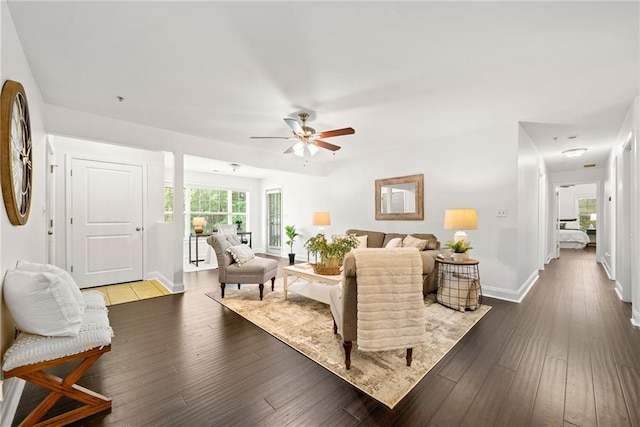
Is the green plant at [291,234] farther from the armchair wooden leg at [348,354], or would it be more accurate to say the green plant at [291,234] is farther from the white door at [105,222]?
the armchair wooden leg at [348,354]

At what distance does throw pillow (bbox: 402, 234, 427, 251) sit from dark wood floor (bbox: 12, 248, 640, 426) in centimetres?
124

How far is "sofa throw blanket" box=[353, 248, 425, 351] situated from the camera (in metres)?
1.92

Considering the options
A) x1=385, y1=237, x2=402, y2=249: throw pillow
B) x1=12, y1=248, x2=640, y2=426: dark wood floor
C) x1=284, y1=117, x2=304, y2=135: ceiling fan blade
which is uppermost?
x1=284, y1=117, x2=304, y2=135: ceiling fan blade

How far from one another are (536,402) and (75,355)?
2.87 metres

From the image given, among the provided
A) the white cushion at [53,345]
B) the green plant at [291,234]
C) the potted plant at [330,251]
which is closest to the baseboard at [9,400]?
the white cushion at [53,345]

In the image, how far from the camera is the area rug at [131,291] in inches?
148

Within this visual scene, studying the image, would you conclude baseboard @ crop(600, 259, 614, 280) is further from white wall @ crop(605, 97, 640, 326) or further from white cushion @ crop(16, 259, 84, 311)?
white cushion @ crop(16, 259, 84, 311)

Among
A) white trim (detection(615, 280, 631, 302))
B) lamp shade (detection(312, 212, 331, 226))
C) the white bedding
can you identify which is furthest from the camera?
Answer: the white bedding

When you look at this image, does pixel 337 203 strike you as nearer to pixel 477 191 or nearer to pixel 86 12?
pixel 477 191

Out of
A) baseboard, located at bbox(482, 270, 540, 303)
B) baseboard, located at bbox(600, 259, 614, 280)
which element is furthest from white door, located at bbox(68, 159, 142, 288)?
baseboard, located at bbox(600, 259, 614, 280)

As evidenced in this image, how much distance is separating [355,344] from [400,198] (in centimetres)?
322

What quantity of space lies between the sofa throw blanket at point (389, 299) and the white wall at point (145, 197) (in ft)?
11.1

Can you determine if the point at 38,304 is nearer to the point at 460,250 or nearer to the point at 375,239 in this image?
the point at 460,250

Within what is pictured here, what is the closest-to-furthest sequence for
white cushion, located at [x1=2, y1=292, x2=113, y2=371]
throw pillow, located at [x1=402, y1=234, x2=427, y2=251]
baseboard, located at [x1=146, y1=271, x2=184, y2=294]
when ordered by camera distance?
white cushion, located at [x1=2, y1=292, x2=113, y2=371], throw pillow, located at [x1=402, y1=234, x2=427, y2=251], baseboard, located at [x1=146, y1=271, x2=184, y2=294]
